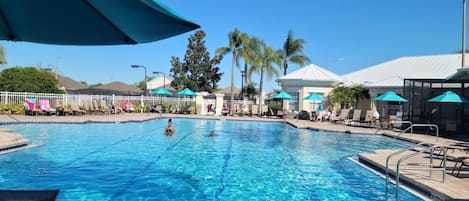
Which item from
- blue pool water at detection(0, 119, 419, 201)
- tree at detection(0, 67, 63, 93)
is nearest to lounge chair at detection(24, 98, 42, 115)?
blue pool water at detection(0, 119, 419, 201)

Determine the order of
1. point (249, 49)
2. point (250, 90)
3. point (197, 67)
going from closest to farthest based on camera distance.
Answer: point (249, 49) < point (250, 90) < point (197, 67)

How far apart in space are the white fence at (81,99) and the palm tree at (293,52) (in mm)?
11258

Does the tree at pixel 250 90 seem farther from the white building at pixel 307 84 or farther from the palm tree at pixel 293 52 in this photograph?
the white building at pixel 307 84

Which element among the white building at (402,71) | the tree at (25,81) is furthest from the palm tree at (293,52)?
the tree at (25,81)

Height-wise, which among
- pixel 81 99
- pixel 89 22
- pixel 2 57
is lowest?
pixel 81 99

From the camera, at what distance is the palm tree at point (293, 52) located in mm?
35281

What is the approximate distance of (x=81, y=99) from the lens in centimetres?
2269

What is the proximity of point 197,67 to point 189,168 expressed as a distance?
124ft

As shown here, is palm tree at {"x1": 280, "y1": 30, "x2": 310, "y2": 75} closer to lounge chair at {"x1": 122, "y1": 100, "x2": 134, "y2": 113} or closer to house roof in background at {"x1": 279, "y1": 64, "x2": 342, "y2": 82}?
house roof in background at {"x1": 279, "y1": 64, "x2": 342, "y2": 82}

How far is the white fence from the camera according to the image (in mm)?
21438

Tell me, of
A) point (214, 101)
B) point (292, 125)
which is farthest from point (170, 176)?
point (214, 101)

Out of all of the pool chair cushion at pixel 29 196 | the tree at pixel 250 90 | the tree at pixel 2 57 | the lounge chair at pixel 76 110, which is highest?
the tree at pixel 2 57

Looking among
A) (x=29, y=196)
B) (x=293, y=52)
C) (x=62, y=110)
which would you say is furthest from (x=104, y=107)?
(x=29, y=196)

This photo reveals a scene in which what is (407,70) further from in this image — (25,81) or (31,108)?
(25,81)
